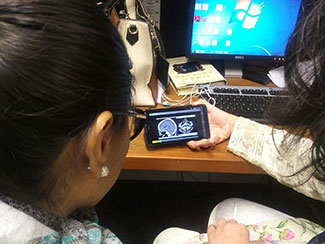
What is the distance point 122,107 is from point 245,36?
76cm

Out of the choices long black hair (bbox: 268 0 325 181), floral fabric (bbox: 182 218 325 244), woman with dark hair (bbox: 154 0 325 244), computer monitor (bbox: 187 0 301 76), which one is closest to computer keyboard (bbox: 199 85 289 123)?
woman with dark hair (bbox: 154 0 325 244)

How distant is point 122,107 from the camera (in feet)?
1.87

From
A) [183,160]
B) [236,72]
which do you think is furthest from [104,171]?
[236,72]

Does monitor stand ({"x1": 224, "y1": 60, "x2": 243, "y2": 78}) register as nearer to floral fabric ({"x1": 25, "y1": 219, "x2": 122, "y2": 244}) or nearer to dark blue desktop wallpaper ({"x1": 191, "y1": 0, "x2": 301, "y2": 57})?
dark blue desktop wallpaper ({"x1": 191, "y1": 0, "x2": 301, "y2": 57})

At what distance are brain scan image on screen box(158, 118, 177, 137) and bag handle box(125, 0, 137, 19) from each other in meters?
0.32

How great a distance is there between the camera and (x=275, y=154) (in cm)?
93

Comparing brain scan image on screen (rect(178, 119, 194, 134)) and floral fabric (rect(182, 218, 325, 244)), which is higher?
brain scan image on screen (rect(178, 119, 194, 134))

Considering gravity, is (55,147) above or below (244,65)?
above

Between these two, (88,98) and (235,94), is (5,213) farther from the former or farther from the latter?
(235,94)

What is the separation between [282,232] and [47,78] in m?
0.74

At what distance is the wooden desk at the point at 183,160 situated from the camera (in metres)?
0.93

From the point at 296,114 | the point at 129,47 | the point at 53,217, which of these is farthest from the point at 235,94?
the point at 53,217

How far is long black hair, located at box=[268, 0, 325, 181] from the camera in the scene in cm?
51

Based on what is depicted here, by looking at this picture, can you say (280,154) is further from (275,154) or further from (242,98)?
(242,98)
